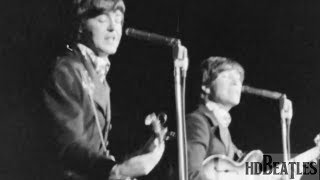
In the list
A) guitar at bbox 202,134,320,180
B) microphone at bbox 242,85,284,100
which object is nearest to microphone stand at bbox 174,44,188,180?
guitar at bbox 202,134,320,180

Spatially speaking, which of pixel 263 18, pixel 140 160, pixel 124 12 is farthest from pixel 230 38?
pixel 140 160

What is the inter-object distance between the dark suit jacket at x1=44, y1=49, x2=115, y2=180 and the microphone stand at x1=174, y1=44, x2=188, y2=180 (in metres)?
0.27

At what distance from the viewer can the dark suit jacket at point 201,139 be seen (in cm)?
252

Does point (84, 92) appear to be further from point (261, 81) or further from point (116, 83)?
point (261, 81)

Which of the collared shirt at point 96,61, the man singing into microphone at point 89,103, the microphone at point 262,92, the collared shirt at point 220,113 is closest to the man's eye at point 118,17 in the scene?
the man singing into microphone at point 89,103

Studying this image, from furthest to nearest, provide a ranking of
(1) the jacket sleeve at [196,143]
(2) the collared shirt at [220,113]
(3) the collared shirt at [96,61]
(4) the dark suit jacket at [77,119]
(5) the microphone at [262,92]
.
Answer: (5) the microphone at [262,92] < (2) the collared shirt at [220,113] < (1) the jacket sleeve at [196,143] < (3) the collared shirt at [96,61] < (4) the dark suit jacket at [77,119]

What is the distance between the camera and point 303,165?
9.21 feet

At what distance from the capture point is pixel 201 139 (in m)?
2.57

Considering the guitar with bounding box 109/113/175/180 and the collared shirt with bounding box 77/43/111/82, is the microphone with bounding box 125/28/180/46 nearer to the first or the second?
the collared shirt with bounding box 77/43/111/82

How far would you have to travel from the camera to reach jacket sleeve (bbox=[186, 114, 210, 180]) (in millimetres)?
2516

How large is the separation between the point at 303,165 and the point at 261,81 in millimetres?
394

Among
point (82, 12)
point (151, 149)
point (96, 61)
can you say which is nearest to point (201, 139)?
point (151, 149)

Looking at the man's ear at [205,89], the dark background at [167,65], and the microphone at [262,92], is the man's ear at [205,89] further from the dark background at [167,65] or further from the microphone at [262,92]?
the microphone at [262,92]

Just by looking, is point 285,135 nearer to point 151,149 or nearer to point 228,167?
point 228,167
